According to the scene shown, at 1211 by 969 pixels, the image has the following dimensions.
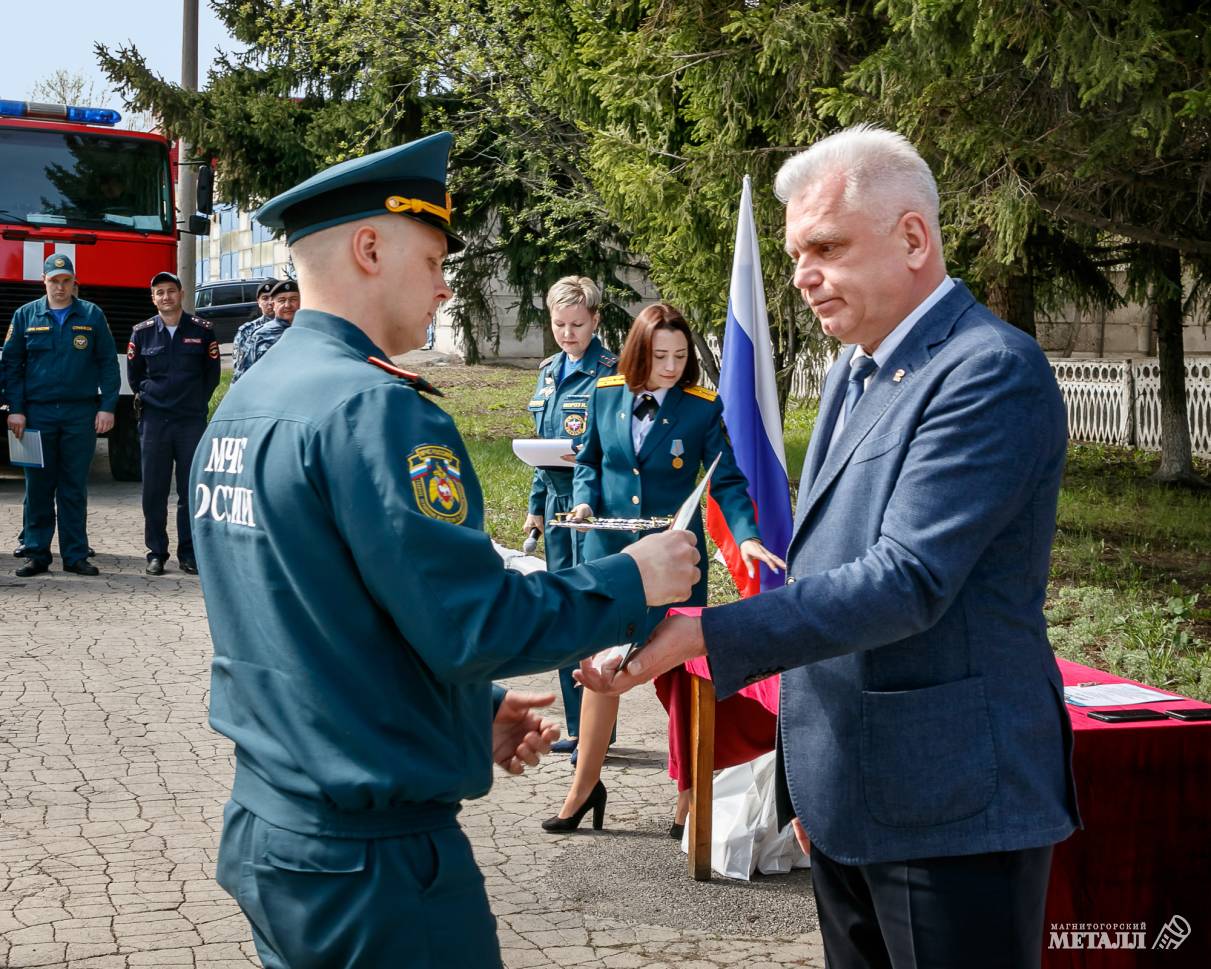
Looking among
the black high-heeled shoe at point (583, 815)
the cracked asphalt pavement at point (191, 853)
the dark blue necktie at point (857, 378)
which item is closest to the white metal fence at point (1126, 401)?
the cracked asphalt pavement at point (191, 853)

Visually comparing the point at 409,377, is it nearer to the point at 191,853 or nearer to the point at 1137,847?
the point at 1137,847

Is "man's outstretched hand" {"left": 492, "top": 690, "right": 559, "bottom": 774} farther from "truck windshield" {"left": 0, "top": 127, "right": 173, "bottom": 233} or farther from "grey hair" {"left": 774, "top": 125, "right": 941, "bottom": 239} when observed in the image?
"truck windshield" {"left": 0, "top": 127, "right": 173, "bottom": 233}

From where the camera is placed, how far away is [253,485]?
198 cm

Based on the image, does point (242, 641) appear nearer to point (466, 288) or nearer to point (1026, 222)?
point (1026, 222)

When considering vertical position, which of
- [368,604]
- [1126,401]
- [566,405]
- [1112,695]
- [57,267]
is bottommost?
[1112,695]

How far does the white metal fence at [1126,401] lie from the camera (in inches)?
741

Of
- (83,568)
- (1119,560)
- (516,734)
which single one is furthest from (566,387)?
(1119,560)

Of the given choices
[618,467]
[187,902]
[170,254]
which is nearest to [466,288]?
[170,254]

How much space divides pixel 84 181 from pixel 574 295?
9.82 meters

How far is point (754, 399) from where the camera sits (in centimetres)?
597

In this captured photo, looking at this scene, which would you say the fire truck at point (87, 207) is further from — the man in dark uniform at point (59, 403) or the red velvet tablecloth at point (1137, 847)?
the red velvet tablecloth at point (1137, 847)

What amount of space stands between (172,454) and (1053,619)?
22.8 ft

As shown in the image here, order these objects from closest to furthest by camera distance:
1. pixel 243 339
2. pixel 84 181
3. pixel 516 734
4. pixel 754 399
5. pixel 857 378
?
pixel 516 734 → pixel 857 378 → pixel 754 399 → pixel 243 339 → pixel 84 181

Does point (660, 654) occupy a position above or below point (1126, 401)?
below
